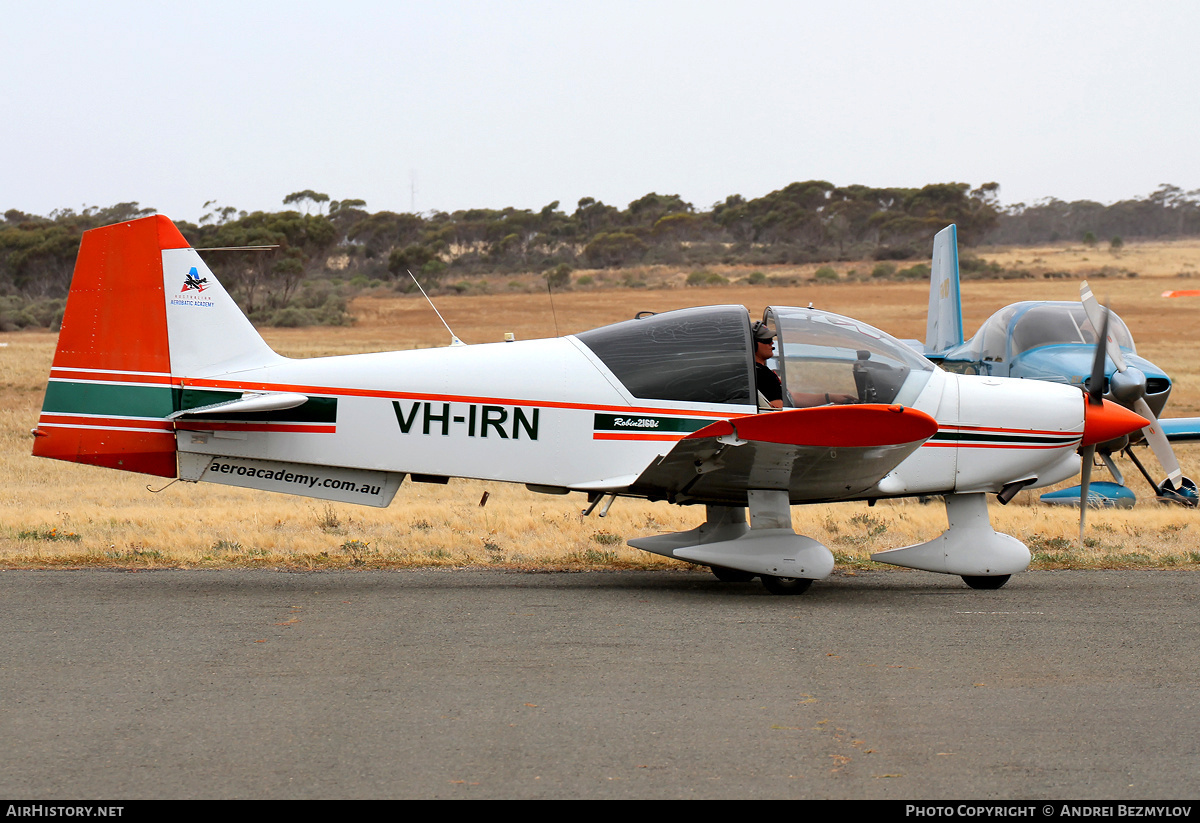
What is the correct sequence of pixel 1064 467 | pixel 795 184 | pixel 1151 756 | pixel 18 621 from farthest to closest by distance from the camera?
pixel 795 184, pixel 1064 467, pixel 18 621, pixel 1151 756

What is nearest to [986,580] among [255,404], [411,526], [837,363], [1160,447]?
[837,363]

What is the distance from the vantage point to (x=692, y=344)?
7.95 meters

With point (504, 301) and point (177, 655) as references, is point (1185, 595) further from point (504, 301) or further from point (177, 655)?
point (504, 301)

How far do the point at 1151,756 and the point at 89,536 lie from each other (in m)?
9.35

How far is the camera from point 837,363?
7879 millimetres

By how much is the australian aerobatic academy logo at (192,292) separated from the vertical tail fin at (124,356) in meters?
0.01

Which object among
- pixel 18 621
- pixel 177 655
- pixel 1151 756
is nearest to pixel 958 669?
pixel 1151 756

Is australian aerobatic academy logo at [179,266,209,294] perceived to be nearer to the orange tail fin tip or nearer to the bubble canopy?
the orange tail fin tip

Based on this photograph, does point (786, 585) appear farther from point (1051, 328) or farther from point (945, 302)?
point (945, 302)

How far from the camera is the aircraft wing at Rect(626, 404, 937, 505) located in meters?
6.87

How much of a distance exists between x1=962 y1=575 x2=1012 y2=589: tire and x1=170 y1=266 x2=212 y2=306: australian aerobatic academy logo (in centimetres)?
605

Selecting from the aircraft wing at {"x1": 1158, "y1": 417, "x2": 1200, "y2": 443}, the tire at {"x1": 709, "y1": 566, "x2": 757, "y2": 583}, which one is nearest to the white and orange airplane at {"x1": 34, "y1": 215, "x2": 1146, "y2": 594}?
the tire at {"x1": 709, "y1": 566, "x2": 757, "y2": 583}

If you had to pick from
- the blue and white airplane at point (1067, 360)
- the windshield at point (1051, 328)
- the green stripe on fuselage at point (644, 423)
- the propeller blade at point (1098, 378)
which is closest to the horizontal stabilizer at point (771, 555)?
the green stripe on fuselage at point (644, 423)

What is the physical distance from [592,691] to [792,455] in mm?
2561
